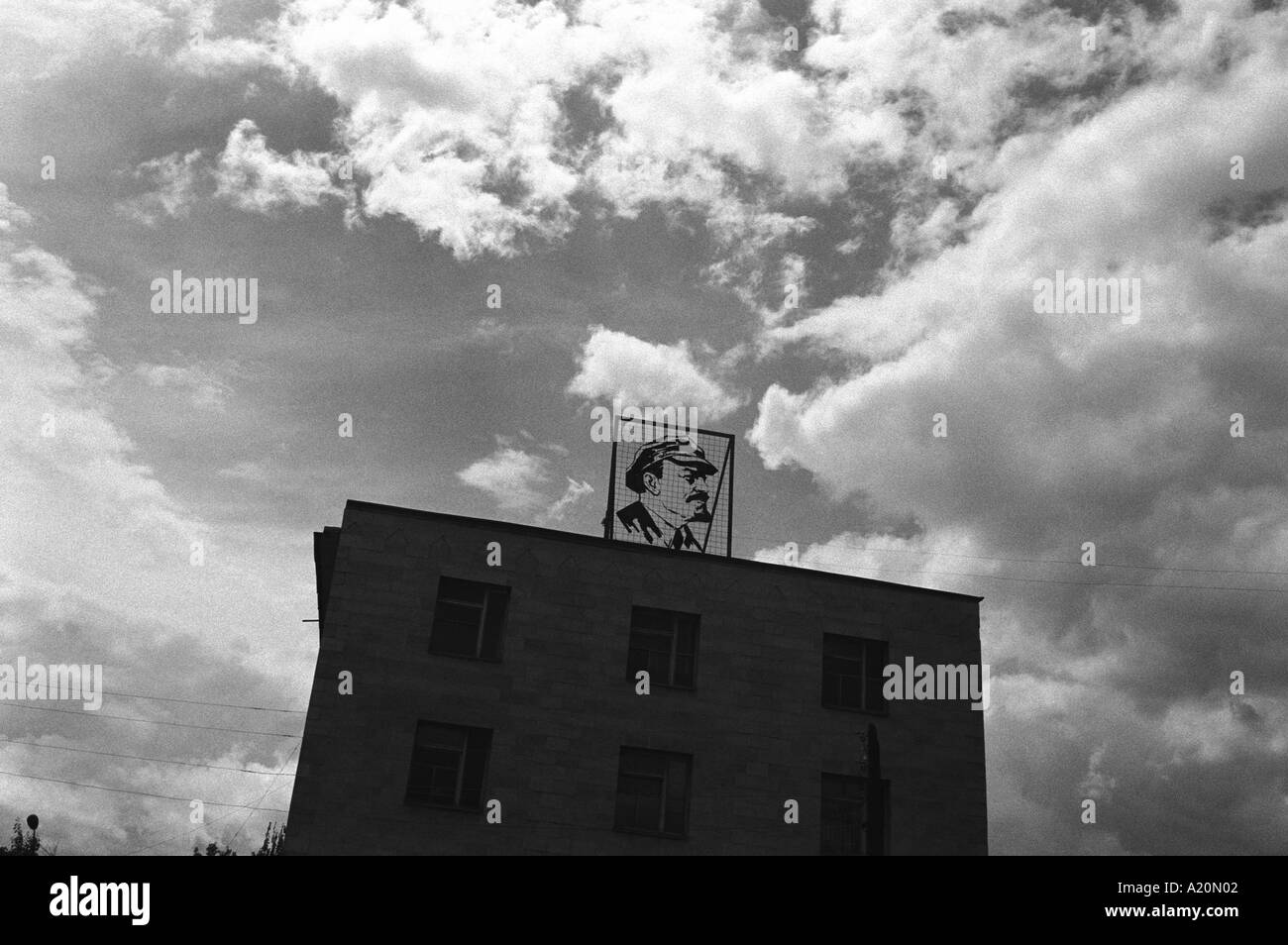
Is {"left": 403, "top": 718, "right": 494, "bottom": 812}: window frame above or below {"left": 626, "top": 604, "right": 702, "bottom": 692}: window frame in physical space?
below

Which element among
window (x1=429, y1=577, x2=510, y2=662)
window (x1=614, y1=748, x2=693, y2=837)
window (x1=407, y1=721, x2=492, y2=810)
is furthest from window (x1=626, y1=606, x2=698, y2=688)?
window (x1=407, y1=721, x2=492, y2=810)

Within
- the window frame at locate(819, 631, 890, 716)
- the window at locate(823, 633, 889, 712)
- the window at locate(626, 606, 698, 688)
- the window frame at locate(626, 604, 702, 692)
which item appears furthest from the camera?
the window at locate(823, 633, 889, 712)

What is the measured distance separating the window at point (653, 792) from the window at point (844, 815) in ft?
11.9

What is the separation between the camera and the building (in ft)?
78.3

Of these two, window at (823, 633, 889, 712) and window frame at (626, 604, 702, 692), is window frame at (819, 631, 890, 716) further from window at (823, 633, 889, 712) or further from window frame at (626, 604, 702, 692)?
window frame at (626, 604, 702, 692)

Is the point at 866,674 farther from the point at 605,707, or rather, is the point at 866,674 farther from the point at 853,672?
the point at 605,707

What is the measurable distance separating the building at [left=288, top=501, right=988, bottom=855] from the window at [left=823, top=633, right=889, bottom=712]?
0.06 meters

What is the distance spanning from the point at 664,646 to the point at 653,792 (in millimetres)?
3687

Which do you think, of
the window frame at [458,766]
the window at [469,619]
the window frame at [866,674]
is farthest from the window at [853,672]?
the window frame at [458,766]

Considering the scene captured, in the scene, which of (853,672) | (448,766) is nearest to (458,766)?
(448,766)

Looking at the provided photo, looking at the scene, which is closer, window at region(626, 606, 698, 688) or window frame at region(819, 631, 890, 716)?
window at region(626, 606, 698, 688)
